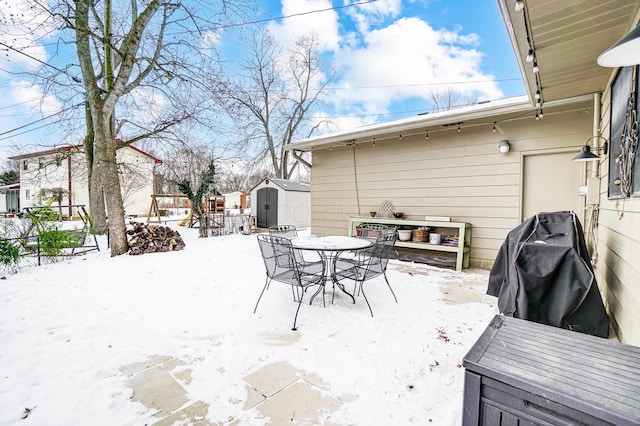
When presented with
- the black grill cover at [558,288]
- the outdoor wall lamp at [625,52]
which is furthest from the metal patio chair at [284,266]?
the outdoor wall lamp at [625,52]

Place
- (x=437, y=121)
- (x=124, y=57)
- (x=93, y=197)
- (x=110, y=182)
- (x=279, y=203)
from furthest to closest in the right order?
1. (x=279, y=203)
2. (x=93, y=197)
3. (x=110, y=182)
4. (x=124, y=57)
5. (x=437, y=121)

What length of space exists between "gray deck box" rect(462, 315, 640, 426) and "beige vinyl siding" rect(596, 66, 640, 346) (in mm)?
953

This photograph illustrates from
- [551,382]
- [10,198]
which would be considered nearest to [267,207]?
[551,382]

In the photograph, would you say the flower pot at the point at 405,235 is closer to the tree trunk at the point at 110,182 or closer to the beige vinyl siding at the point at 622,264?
the beige vinyl siding at the point at 622,264

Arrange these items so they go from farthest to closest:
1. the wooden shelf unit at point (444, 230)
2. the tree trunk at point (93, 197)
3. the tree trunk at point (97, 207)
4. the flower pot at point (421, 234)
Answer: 1. the tree trunk at point (93, 197)
2. the tree trunk at point (97, 207)
3. the flower pot at point (421, 234)
4. the wooden shelf unit at point (444, 230)

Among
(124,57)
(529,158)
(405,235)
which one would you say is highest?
(124,57)

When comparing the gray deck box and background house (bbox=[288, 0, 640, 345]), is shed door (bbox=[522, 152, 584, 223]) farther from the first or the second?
the gray deck box

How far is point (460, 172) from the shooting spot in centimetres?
514

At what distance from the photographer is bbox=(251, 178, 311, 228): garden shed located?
35.7 feet

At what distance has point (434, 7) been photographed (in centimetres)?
773

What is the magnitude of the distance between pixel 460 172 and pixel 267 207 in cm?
754

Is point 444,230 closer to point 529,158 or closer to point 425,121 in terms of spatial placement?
point 529,158

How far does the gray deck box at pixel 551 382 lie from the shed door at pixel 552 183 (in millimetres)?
4030

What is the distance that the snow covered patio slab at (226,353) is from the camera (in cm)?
164
